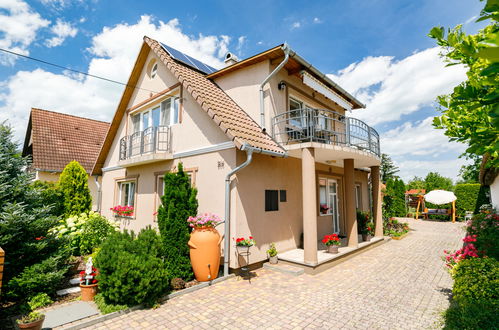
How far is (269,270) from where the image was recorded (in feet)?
26.7

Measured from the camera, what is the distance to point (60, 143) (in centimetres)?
1806

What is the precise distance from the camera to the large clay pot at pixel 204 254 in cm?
693

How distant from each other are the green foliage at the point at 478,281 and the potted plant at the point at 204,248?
5.58 meters

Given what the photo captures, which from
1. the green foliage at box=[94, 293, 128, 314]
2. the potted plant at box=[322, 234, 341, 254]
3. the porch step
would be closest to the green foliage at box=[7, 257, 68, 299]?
the green foliage at box=[94, 293, 128, 314]

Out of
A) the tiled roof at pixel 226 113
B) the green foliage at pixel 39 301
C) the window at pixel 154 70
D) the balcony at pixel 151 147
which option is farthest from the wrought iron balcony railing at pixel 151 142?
the green foliage at pixel 39 301

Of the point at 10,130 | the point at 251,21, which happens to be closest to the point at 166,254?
the point at 10,130

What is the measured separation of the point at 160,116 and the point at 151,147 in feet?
5.77

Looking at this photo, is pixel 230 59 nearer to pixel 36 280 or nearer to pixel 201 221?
pixel 201 221

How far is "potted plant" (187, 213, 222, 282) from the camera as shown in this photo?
694cm

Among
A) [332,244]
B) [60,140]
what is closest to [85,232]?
[332,244]

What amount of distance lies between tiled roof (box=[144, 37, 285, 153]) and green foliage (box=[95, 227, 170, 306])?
12.3 ft

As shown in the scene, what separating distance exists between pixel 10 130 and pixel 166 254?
5280 mm

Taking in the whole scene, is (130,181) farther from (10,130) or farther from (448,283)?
(448,283)

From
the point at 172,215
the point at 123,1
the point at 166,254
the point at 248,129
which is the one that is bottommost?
the point at 166,254
